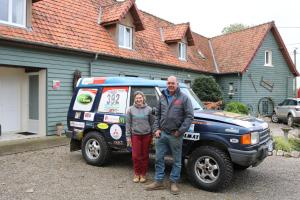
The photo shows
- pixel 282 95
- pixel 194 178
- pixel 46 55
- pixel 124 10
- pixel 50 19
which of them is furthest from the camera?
pixel 282 95

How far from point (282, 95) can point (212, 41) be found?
24.7 ft

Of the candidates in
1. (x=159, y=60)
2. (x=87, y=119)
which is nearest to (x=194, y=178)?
(x=87, y=119)

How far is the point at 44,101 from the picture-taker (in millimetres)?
11547

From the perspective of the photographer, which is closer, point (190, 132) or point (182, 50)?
point (190, 132)

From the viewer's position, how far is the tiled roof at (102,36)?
11531mm

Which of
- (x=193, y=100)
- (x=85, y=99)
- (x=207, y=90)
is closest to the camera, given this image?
(x=193, y=100)

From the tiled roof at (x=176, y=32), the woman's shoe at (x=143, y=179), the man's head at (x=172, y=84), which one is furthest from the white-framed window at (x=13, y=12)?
the tiled roof at (x=176, y=32)

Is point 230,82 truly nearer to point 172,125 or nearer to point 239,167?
point 239,167

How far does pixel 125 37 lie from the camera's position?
15719 millimetres

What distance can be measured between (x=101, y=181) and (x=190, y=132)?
2004mm

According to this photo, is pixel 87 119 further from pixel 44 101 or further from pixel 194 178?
pixel 44 101

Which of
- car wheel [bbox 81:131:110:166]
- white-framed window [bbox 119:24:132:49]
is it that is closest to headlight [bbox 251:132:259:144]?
car wheel [bbox 81:131:110:166]

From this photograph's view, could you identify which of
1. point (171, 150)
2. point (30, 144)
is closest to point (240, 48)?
point (30, 144)

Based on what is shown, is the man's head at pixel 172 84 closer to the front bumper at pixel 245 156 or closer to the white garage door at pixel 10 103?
the front bumper at pixel 245 156
